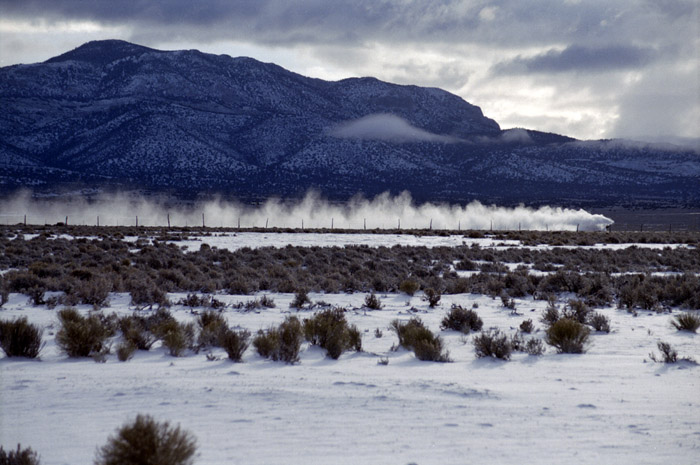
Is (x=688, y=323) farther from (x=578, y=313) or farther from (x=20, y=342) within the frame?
(x=20, y=342)

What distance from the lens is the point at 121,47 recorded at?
178 metres

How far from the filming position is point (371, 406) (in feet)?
22.0

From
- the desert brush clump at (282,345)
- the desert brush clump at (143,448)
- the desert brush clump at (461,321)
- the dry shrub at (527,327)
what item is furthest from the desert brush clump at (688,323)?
the desert brush clump at (143,448)

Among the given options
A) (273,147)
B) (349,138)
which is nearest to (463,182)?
(349,138)

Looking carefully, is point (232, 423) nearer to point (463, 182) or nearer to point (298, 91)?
point (463, 182)

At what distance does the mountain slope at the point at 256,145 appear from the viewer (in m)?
112

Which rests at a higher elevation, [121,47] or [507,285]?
[121,47]

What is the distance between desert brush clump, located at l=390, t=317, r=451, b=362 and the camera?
905cm

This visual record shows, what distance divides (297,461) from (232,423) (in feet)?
3.55

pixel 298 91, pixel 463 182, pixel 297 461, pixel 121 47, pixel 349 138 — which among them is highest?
pixel 121 47

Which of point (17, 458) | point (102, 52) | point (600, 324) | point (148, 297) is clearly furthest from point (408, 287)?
point (102, 52)

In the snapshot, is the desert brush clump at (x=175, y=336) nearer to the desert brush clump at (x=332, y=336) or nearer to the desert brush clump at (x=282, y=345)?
the desert brush clump at (x=282, y=345)

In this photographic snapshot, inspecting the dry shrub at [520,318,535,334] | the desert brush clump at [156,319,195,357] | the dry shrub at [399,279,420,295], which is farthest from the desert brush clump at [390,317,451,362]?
the dry shrub at [399,279,420,295]

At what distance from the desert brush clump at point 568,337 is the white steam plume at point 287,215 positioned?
62323 mm
